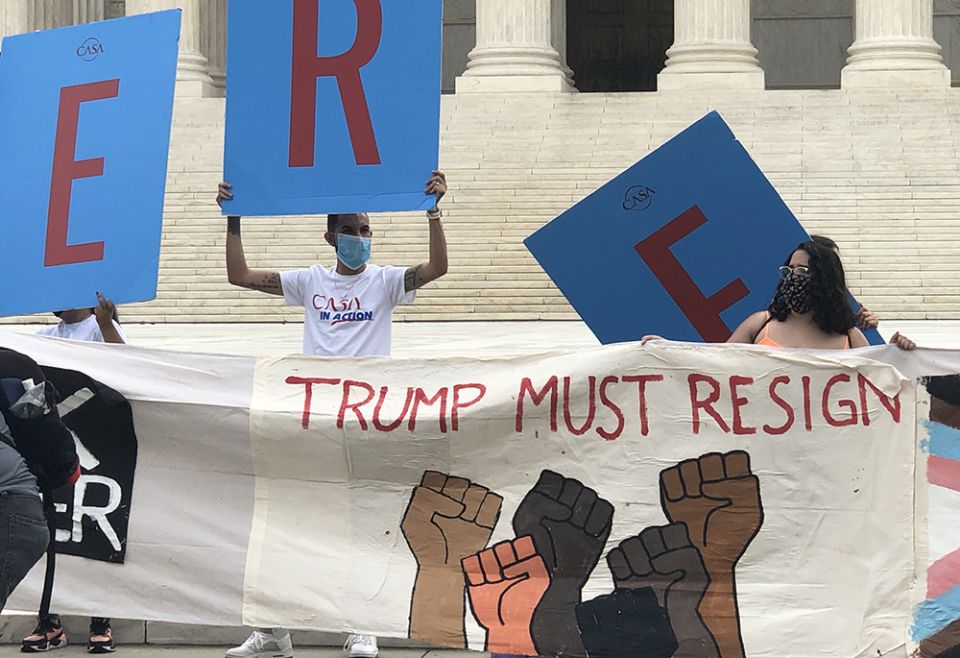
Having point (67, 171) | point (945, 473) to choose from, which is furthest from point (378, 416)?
point (945, 473)

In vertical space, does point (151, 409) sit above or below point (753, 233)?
below

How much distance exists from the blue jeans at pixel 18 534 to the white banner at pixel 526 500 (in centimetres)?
138

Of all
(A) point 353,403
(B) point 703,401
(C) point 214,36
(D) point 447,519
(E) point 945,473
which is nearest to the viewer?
(E) point 945,473

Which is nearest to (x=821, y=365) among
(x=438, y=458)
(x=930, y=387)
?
(x=930, y=387)

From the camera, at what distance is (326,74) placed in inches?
299

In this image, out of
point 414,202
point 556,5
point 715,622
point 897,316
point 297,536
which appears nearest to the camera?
point 715,622

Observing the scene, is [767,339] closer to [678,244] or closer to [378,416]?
[678,244]

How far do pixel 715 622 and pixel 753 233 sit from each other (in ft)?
6.21

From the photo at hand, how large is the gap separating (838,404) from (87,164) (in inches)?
129

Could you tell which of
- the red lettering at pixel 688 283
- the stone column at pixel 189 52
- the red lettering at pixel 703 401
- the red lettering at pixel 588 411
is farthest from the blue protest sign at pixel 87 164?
the stone column at pixel 189 52

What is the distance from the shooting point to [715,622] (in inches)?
247

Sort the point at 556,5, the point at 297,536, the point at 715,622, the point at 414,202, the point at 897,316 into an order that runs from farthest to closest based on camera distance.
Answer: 1. the point at 556,5
2. the point at 897,316
3. the point at 414,202
4. the point at 297,536
5. the point at 715,622

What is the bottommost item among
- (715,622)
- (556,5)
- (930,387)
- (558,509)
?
(715,622)

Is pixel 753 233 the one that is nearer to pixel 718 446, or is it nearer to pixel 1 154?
pixel 718 446
